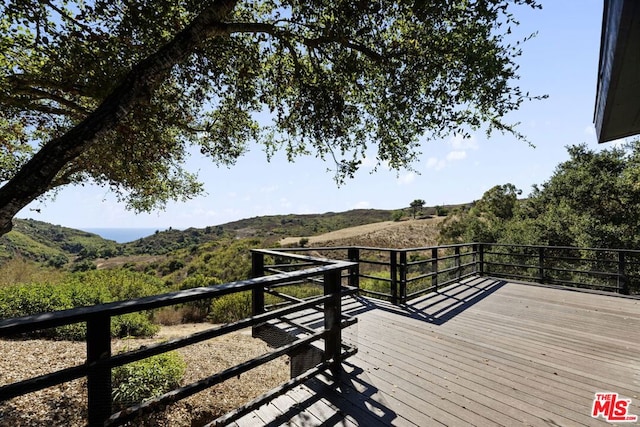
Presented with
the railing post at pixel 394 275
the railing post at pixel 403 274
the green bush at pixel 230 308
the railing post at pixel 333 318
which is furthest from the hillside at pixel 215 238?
the railing post at pixel 333 318

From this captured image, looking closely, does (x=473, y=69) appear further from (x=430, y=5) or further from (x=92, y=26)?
(x=92, y=26)

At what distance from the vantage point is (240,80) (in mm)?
5039

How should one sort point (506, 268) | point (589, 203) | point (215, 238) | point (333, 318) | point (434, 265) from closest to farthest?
point (333, 318)
point (434, 265)
point (589, 203)
point (506, 268)
point (215, 238)

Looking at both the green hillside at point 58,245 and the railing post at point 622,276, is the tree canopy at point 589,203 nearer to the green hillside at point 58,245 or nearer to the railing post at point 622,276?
the railing post at point 622,276

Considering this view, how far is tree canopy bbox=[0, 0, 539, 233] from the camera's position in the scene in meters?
3.37

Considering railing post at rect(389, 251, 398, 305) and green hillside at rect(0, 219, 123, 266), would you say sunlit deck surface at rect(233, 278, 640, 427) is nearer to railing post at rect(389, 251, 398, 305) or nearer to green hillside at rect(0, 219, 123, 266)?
railing post at rect(389, 251, 398, 305)

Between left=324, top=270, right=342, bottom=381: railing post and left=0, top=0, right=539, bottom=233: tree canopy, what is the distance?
88.9 inches

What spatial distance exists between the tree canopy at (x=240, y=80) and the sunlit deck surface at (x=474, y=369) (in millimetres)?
2636

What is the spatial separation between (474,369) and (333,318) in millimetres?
1577

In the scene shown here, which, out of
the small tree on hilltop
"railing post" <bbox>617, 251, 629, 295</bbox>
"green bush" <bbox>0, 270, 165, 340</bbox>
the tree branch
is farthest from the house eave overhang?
the small tree on hilltop

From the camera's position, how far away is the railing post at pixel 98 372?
57.3 inches

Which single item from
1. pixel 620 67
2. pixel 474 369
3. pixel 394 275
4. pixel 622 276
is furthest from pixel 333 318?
pixel 622 276

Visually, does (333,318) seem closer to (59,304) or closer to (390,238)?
(59,304)

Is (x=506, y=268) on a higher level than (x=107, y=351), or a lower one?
lower
